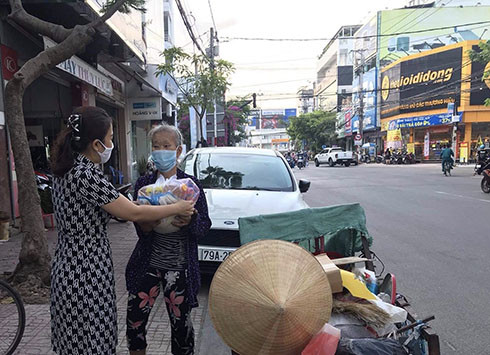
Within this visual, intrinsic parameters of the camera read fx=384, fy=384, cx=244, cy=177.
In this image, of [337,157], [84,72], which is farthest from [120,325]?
[337,157]

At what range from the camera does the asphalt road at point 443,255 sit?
341 cm

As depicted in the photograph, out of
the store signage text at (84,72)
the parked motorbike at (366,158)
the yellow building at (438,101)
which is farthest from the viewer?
the parked motorbike at (366,158)

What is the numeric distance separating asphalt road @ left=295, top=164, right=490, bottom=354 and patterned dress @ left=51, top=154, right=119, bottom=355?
2.59m

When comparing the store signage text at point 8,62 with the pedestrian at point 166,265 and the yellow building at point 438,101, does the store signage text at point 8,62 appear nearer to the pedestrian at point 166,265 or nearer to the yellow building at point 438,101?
the pedestrian at point 166,265

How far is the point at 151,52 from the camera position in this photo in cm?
1405

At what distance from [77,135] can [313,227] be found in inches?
67.9

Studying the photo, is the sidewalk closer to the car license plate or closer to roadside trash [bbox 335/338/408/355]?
the car license plate

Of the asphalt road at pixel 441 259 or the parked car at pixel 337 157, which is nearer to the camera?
the asphalt road at pixel 441 259

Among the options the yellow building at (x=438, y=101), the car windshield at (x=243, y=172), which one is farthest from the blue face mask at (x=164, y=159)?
the yellow building at (x=438, y=101)

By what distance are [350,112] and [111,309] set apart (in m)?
47.3

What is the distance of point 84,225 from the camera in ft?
5.98

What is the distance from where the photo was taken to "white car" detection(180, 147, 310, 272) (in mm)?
4086

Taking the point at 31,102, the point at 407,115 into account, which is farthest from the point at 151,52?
the point at 407,115

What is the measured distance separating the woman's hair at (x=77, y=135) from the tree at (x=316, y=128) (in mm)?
50916
